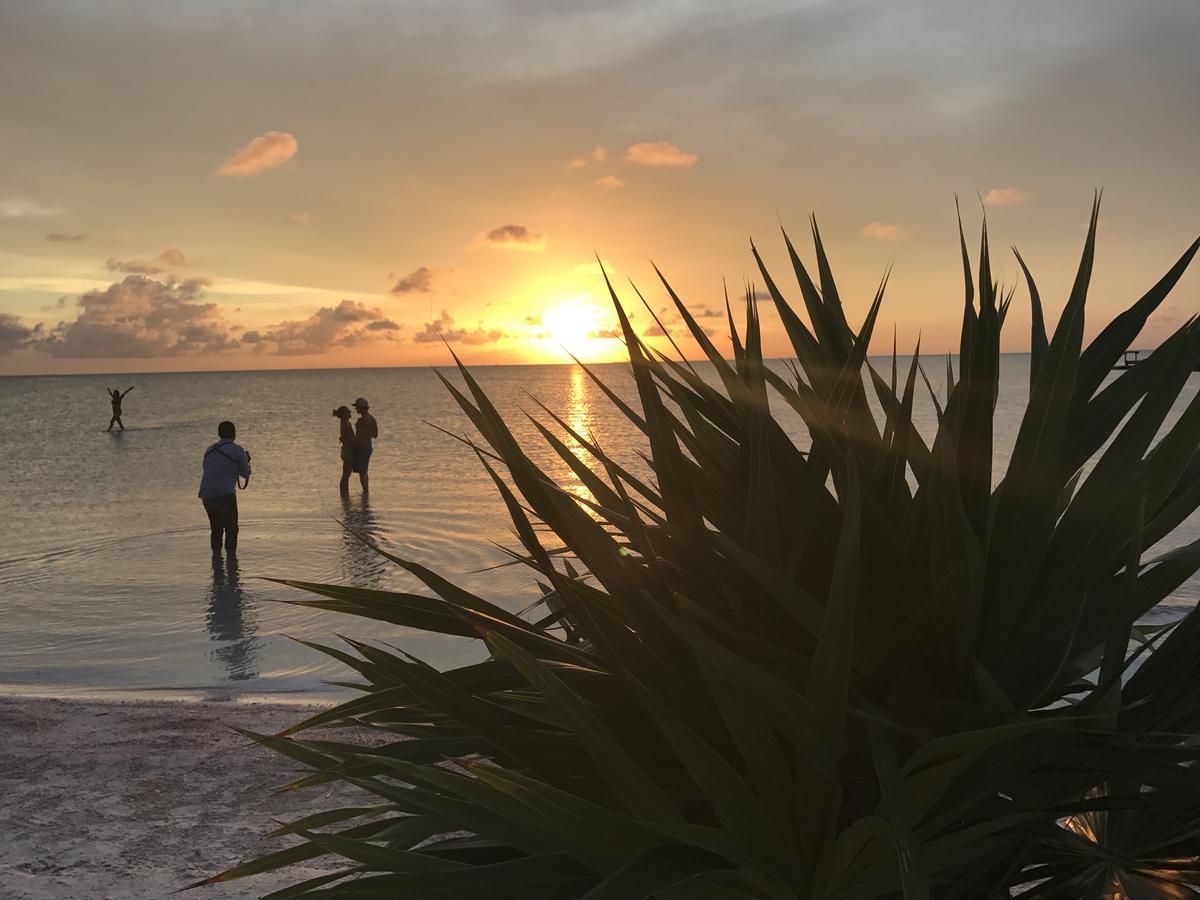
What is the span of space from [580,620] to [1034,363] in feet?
4.16

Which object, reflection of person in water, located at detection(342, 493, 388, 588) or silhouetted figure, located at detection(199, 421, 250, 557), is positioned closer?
silhouetted figure, located at detection(199, 421, 250, 557)

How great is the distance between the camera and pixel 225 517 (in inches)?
498

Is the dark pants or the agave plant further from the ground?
the agave plant

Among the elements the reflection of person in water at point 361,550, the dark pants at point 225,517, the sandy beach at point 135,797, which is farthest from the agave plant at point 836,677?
the dark pants at point 225,517

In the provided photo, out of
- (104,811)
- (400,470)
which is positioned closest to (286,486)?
(400,470)

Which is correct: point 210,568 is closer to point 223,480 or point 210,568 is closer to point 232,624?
point 223,480

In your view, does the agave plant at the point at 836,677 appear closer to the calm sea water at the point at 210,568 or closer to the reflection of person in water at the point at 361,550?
the calm sea water at the point at 210,568

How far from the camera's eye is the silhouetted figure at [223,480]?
11.6 meters

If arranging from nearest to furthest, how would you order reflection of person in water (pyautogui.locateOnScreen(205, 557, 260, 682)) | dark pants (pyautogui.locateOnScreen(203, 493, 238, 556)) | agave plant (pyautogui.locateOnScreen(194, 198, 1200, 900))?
1. agave plant (pyautogui.locateOnScreen(194, 198, 1200, 900))
2. reflection of person in water (pyautogui.locateOnScreen(205, 557, 260, 682))
3. dark pants (pyautogui.locateOnScreen(203, 493, 238, 556))

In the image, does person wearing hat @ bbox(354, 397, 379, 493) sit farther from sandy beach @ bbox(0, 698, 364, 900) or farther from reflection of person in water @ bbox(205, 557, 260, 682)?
sandy beach @ bbox(0, 698, 364, 900)

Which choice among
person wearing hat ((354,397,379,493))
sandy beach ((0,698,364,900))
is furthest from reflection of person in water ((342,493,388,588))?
sandy beach ((0,698,364,900))

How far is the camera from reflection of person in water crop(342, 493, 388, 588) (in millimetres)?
12511

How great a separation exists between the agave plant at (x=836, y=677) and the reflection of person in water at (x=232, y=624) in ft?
23.3

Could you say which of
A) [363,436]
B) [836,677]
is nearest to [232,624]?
[363,436]
